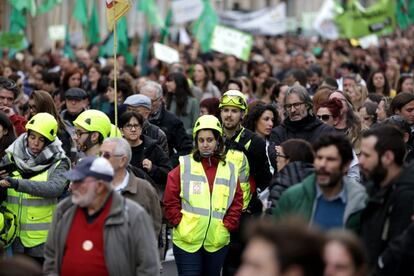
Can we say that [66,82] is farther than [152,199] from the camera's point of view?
Yes

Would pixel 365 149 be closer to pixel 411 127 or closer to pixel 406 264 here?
pixel 406 264

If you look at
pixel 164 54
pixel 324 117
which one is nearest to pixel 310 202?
pixel 324 117

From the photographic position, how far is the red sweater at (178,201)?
989cm

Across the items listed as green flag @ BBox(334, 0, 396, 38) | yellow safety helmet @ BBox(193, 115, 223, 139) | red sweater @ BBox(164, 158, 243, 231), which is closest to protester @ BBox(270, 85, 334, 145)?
yellow safety helmet @ BBox(193, 115, 223, 139)

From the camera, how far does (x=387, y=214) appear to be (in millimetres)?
7402

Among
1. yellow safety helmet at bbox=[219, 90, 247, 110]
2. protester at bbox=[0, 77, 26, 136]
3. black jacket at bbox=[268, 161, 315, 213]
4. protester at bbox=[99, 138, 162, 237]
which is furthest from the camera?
protester at bbox=[0, 77, 26, 136]

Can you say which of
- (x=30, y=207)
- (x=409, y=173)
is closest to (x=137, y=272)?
(x=409, y=173)

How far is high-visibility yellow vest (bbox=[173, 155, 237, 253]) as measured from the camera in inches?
387

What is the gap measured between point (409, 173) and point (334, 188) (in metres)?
0.45

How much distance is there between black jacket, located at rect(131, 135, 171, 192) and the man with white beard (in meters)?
3.20

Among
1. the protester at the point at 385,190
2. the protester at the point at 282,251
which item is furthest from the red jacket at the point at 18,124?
the protester at the point at 282,251

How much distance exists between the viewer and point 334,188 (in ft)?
24.7

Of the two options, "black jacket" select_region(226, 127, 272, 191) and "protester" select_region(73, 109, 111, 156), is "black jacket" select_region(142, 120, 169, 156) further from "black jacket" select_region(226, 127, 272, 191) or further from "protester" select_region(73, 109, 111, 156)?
"protester" select_region(73, 109, 111, 156)

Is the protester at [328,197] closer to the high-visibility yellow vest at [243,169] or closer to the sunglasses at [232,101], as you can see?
the high-visibility yellow vest at [243,169]
